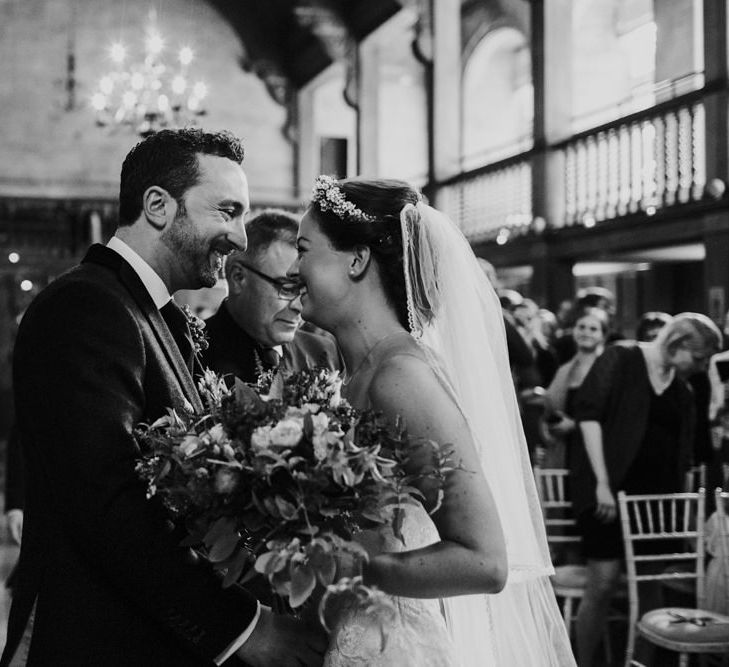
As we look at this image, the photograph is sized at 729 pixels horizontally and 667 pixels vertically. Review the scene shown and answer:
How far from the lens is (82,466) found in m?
1.75

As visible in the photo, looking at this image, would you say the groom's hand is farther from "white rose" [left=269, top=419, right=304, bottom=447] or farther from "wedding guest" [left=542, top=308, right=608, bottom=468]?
"wedding guest" [left=542, top=308, right=608, bottom=468]

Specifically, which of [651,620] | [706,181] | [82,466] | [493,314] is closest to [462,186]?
[706,181]

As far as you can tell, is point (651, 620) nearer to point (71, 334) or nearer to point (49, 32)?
point (71, 334)

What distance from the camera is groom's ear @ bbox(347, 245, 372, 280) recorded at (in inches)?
80.3

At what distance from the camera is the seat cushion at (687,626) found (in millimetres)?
4066

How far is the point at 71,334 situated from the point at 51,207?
45.6 ft

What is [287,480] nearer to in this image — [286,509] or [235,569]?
[286,509]

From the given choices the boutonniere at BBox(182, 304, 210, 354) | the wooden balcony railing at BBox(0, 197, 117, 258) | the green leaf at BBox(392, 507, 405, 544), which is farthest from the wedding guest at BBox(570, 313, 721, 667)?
the wooden balcony railing at BBox(0, 197, 117, 258)

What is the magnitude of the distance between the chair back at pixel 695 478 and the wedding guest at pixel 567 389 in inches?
26.4

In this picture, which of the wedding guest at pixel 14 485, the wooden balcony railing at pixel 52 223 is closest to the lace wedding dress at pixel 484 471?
the wedding guest at pixel 14 485

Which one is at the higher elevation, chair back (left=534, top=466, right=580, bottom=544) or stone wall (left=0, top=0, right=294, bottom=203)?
stone wall (left=0, top=0, right=294, bottom=203)

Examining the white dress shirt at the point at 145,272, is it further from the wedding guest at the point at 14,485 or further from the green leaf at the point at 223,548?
the wedding guest at the point at 14,485

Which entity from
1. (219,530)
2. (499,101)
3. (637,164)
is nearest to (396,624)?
(219,530)

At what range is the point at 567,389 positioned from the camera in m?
5.93
